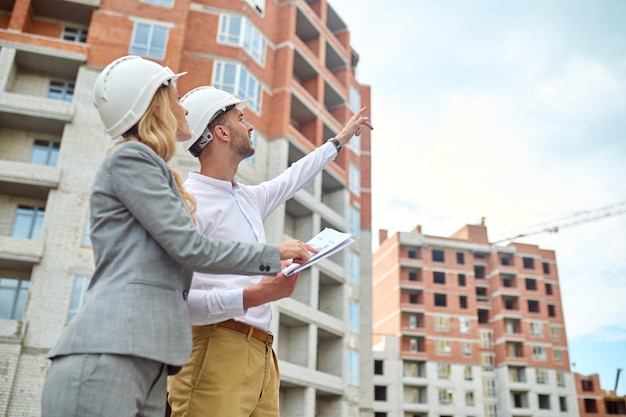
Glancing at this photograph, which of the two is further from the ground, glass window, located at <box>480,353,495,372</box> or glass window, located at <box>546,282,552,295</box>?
glass window, located at <box>546,282,552,295</box>

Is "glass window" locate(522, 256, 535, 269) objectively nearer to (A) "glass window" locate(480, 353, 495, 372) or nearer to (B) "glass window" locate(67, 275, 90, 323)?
(A) "glass window" locate(480, 353, 495, 372)

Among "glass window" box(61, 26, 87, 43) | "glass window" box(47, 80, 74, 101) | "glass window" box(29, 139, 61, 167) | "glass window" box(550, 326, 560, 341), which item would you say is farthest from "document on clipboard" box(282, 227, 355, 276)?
"glass window" box(550, 326, 560, 341)

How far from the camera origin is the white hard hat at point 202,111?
10.5 ft

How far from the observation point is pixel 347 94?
33.8 metres

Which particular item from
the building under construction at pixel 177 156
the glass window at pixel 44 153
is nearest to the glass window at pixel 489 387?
the building under construction at pixel 177 156

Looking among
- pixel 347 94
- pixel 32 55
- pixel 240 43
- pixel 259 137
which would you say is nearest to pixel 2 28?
pixel 32 55

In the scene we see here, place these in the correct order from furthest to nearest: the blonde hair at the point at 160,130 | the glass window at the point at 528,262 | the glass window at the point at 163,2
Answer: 1. the glass window at the point at 528,262
2. the glass window at the point at 163,2
3. the blonde hair at the point at 160,130

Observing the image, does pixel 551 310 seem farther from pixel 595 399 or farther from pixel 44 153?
pixel 44 153

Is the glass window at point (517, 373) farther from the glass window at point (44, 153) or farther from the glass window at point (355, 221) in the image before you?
the glass window at point (44, 153)

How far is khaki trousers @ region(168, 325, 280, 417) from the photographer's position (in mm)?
2625

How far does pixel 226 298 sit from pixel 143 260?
0.66 meters

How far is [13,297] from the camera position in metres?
18.6

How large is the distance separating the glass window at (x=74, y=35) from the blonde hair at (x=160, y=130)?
23.4 m

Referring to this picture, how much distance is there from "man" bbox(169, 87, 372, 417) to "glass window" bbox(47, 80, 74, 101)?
69.2 ft
